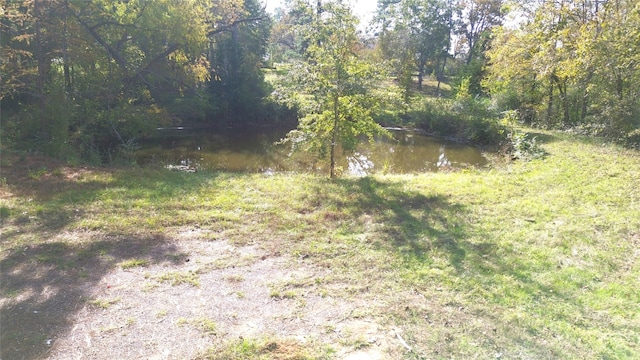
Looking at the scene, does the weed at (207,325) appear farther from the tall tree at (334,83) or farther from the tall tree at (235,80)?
the tall tree at (235,80)

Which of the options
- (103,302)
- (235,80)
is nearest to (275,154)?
(235,80)

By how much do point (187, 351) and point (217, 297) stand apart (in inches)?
34.7

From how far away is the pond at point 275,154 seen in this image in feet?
43.3

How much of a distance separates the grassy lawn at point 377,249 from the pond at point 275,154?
13.7ft

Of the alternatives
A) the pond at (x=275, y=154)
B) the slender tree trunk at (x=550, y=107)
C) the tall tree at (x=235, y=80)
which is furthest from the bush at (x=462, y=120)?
the tall tree at (x=235, y=80)

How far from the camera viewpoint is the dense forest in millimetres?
8789

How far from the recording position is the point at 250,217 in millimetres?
6441

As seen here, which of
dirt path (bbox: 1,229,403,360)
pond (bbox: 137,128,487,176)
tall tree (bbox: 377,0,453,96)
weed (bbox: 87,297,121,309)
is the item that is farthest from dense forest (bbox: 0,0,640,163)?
tall tree (bbox: 377,0,453,96)

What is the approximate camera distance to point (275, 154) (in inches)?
601

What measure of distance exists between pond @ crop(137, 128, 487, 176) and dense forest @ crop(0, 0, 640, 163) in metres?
1.39

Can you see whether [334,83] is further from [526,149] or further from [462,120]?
[462,120]

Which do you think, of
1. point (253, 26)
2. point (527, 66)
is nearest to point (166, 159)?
point (253, 26)

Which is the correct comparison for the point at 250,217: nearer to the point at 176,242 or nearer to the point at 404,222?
the point at 176,242

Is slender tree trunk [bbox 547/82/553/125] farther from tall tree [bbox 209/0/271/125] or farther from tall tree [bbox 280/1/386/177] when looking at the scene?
tall tree [bbox 209/0/271/125]
